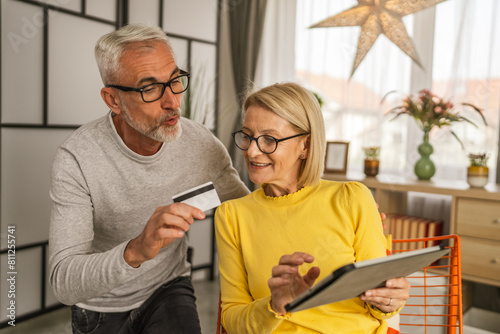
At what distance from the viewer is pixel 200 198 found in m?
1.20

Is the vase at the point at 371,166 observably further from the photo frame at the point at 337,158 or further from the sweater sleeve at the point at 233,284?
the sweater sleeve at the point at 233,284

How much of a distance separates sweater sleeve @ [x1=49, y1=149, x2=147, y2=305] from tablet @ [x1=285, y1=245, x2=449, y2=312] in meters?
0.56

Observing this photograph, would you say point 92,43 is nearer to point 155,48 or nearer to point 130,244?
point 155,48

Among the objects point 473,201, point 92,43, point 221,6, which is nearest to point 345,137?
point 473,201

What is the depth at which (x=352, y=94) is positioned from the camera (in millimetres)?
3469

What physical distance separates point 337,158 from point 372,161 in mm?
261

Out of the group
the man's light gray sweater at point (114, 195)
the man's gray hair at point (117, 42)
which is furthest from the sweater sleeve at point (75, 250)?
the man's gray hair at point (117, 42)

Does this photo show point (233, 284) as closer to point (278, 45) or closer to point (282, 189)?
point (282, 189)

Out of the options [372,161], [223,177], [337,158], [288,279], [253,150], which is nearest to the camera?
[288,279]

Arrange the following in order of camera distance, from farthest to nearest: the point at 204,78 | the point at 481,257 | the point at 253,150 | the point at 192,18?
the point at 204,78 < the point at 192,18 < the point at 481,257 < the point at 253,150

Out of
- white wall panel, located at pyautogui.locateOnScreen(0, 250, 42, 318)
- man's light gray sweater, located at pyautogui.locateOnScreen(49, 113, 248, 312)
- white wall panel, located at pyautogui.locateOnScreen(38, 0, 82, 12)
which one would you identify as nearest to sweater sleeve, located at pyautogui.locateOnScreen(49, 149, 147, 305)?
man's light gray sweater, located at pyautogui.locateOnScreen(49, 113, 248, 312)

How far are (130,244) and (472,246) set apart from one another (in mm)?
2080

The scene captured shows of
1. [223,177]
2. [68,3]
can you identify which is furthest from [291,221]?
[68,3]

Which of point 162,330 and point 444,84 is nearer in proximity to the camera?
point 162,330
